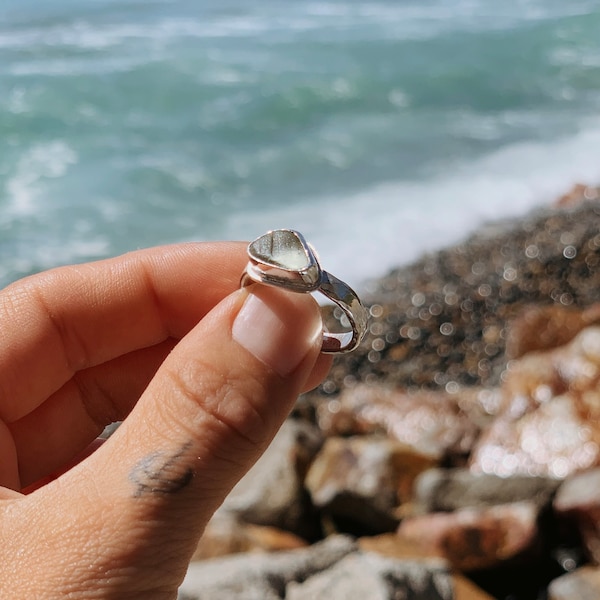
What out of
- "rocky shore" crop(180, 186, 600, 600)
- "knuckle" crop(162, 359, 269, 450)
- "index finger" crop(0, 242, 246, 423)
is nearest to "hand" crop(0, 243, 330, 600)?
"knuckle" crop(162, 359, 269, 450)

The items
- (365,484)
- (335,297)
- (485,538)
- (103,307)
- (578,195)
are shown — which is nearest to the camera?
(335,297)

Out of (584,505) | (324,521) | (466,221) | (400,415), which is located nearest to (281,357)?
(584,505)

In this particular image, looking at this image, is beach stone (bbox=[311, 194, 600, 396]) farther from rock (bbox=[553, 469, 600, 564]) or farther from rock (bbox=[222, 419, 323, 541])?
rock (bbox=[553, 469, 600, 564])

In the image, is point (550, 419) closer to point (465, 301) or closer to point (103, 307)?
point (465, 301)

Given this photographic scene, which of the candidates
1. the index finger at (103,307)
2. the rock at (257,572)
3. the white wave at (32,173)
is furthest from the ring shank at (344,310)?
the white wave at (32,173)

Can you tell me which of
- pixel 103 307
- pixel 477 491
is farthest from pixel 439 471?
pixel 103 307

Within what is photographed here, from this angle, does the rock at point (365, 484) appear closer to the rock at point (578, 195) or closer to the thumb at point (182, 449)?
the thumb at point (182, 449)
